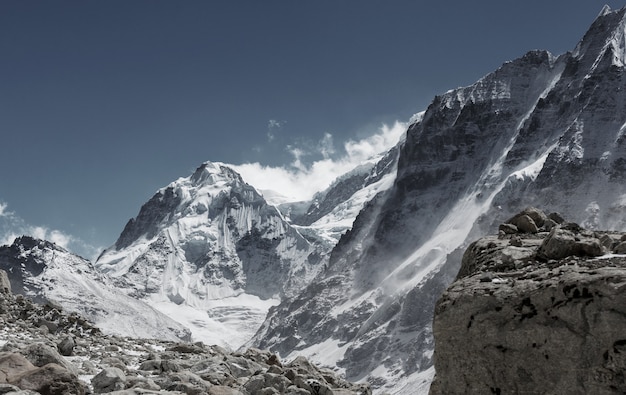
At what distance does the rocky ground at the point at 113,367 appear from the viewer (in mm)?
13211

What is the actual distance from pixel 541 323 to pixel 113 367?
32.9ft

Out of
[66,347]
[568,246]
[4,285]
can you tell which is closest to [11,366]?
[66,347]

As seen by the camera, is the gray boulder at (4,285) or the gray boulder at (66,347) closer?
the gray boulder at (66,347)

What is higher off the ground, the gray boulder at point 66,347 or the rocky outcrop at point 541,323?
the gray boulder at point 66,347

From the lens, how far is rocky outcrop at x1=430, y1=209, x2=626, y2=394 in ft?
36.2

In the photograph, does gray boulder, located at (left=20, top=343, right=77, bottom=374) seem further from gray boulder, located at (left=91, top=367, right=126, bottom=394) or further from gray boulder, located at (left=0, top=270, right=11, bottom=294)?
gray boulder, located at (left=0, top=270, right=11, bottom=294)

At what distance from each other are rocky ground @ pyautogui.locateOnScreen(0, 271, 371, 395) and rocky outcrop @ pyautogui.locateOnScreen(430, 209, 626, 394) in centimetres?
565

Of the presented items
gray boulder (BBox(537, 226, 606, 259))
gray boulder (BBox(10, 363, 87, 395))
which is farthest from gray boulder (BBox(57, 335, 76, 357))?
gray boulder (BBox(537, 226, 606, 259))

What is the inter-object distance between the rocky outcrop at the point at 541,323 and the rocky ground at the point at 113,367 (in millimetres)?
5647

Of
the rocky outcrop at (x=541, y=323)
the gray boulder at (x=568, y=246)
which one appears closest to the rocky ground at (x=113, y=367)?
the rocky outcrop at (x=541, y=323)

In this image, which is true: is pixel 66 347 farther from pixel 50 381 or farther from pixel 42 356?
pixel 50 381

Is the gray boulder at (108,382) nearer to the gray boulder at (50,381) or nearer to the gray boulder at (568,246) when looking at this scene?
the gray boulder at (50,381)

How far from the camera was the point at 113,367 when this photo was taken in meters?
15.7

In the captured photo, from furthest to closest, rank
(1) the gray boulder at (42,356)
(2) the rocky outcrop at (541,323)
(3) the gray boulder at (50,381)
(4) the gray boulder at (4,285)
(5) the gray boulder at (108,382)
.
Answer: (4) the gray boulder at (4,285) < (1) the gray boulder at (42,356) < (5) the gray boulder at (108,382) < (3) the gray boulder at (50,381) < (2) the rocky outcrop at (541,323)
